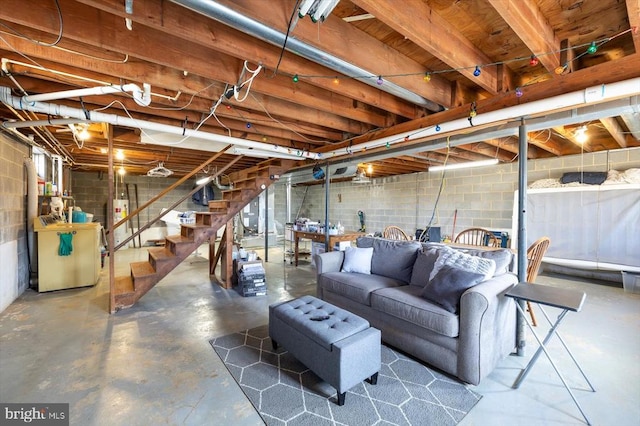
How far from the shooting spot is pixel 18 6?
4.54 feet

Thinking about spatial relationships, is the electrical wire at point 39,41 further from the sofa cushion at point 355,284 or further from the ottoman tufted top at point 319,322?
the sofa cushion at point 355,284

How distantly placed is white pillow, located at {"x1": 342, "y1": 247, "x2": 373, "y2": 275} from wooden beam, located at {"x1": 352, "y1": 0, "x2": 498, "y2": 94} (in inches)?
81.0

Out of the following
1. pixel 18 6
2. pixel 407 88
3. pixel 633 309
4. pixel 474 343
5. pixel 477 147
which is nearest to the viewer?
pixel 18 6

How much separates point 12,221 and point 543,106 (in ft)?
19.4

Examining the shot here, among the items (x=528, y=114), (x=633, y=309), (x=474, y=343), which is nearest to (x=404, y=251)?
(x=474, y=343)

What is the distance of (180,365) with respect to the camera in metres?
2.15

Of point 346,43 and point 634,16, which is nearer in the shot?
point 634,16

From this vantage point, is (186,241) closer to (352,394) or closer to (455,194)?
(352,394)

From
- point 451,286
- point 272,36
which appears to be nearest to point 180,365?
point 451,286

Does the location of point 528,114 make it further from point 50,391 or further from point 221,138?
point 50,391

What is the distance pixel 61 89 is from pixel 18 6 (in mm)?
1309

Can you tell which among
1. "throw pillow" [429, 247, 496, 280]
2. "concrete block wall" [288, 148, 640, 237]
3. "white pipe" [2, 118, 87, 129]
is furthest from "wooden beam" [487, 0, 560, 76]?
"concrete block wall" [288, 148, 640, 237]

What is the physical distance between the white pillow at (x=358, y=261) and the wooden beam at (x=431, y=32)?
206cm

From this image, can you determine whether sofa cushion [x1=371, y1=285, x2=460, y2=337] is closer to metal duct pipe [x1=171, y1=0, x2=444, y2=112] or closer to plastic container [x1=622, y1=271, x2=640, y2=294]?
metal duct pipe [x1=171, y1=0, x2=444, y2=112]
